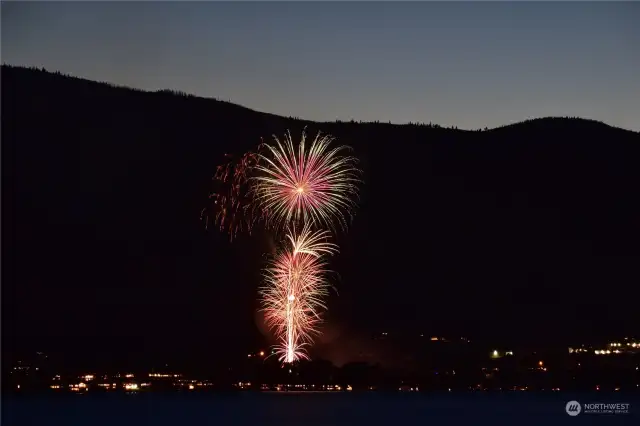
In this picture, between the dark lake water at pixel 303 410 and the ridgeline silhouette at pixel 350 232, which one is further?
the ridgeline silhouette at pixel 350 232

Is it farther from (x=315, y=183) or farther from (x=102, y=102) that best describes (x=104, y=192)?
(x=315, y=183)

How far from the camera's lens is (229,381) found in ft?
316

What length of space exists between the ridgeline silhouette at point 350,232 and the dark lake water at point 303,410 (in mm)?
10926

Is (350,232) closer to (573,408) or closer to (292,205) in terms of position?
(573,408)

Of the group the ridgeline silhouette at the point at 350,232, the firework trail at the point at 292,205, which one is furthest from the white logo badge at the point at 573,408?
the ridgeline silhouette at the point at 350,232

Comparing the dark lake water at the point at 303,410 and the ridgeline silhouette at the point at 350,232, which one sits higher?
the ridgeline silhouette at the point at 350,232

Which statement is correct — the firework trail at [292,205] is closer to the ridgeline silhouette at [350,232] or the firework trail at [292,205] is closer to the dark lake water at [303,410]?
the dark lake water at [303,410]

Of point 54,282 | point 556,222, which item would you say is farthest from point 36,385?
point 556,222

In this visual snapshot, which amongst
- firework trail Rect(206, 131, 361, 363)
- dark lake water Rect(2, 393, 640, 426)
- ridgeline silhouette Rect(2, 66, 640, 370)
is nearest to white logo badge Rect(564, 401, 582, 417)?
dark lake water Rect(2, 393, 640, 426)

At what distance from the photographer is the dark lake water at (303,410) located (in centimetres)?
7431

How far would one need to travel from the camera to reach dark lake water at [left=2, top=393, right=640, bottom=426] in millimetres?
74312

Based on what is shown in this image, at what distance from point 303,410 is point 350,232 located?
56.6 metres

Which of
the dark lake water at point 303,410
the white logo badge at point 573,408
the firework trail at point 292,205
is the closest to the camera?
the firework trail at point 292,205

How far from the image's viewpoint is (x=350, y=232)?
447 feet
